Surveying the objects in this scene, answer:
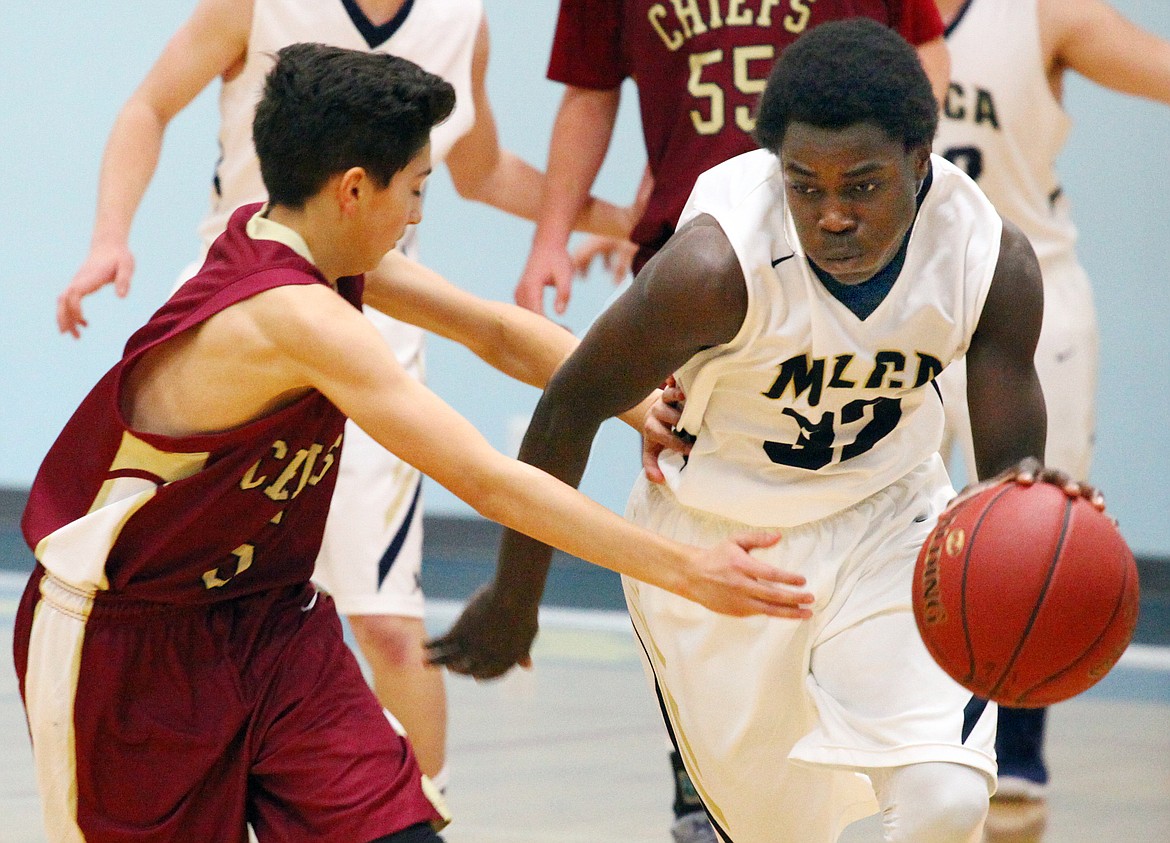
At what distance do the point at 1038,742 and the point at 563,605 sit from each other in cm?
437

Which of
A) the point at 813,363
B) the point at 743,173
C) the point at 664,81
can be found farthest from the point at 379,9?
the point at 813,363

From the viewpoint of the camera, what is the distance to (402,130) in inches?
105

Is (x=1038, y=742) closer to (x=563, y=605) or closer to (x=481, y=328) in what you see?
(x=481, y=328)

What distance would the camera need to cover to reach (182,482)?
8.62 ft

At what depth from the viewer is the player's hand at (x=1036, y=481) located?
8.51ft

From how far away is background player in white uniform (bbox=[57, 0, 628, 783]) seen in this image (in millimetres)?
4117

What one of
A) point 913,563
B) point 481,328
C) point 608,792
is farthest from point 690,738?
point 608,792

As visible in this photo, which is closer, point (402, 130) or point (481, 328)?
point (402, 130)

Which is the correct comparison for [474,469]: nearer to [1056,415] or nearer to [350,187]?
[350,187]

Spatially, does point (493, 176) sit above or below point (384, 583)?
above

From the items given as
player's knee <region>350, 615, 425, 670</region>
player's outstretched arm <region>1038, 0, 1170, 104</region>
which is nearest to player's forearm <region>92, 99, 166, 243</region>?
player's knee <region>350, 615, 425, 670</region>

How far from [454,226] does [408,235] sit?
5.19m

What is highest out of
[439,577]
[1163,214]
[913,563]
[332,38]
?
[332,38]

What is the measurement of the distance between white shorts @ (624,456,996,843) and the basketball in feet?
0.66
